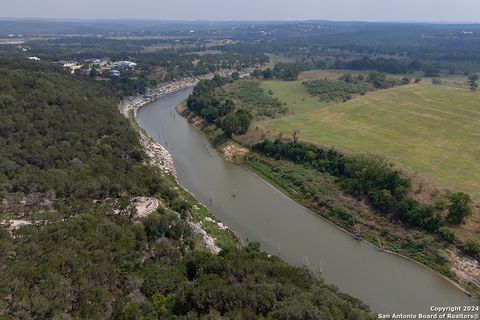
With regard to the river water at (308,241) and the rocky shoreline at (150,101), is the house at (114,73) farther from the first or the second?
the river water at (308,241)

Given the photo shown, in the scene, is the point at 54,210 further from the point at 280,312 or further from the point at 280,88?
the point at 280,88

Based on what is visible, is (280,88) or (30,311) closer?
(30,311)

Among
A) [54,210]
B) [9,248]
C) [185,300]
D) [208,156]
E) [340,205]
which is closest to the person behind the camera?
[185,300]

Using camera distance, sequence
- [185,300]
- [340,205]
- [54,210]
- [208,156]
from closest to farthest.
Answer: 1. [185,300]
2. [54,210]
3. [340,205]
4. [208,156]

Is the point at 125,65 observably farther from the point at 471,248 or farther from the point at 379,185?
the point at 471,248

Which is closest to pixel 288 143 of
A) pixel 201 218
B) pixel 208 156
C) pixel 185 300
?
pixel 208 156

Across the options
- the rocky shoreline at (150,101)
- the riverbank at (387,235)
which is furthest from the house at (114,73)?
the riverbank at (387,235)

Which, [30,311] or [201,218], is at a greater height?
[30,311]
